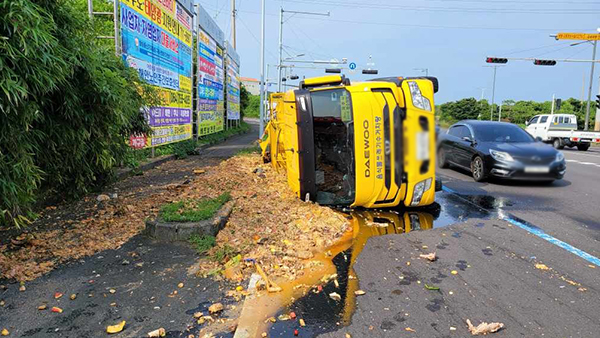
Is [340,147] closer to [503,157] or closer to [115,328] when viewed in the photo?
[503,157]

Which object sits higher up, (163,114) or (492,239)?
(163,114)

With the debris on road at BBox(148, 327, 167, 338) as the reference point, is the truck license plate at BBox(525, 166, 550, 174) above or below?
above

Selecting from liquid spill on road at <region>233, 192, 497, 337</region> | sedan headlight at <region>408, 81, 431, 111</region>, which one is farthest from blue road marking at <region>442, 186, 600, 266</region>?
sedan headlight at <region>408, 81, 431, 111</region>

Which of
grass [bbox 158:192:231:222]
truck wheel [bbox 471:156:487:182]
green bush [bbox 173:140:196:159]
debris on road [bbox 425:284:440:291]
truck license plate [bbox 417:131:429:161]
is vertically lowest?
debris on road [bbox 425:284:440:291]

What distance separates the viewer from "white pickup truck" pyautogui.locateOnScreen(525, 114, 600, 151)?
2719 mm

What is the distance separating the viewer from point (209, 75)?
58.0 feet

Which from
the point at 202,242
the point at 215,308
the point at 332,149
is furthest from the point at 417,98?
the point at 332,149

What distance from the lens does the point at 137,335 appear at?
2.93 meters

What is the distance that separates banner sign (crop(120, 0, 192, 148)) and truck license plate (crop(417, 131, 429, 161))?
313 inches

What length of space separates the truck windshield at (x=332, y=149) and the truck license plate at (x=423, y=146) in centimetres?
436

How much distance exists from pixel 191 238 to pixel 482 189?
21.1 ft

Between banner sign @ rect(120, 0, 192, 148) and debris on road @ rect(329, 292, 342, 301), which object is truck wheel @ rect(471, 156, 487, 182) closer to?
debris on road @ rect(329, 292, 342, 301)

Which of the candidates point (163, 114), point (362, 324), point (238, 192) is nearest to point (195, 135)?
point (163, 114)

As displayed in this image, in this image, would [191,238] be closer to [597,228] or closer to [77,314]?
[77,314]
